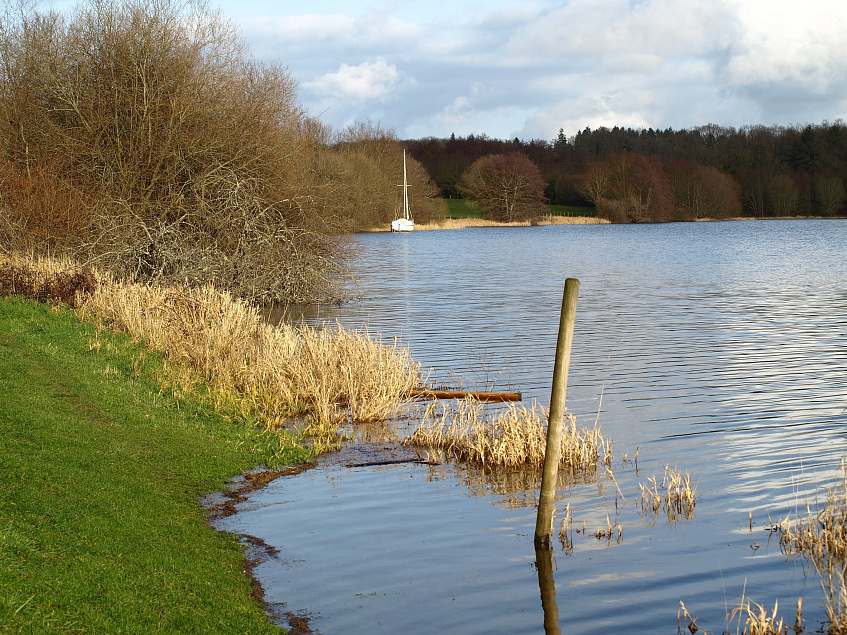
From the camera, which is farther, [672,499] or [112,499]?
[672,499]

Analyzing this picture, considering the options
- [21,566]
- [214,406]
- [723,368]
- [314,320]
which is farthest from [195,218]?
[21,566]

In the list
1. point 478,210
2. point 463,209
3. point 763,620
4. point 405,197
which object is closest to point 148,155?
point 763,620

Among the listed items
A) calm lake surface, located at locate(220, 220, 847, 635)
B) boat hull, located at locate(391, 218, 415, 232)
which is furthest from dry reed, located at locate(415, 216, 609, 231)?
calm lake surface, located at locate(220, 220, 847, 635)

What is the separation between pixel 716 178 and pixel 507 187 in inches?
1100

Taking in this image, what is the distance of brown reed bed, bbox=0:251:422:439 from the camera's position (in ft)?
39.0

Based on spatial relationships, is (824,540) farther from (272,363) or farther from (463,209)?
(463,209)

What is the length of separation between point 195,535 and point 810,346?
47.7 feet

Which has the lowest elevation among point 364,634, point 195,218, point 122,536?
point 364,634

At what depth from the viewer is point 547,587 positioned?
657 cm

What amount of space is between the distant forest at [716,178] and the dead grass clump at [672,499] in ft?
321

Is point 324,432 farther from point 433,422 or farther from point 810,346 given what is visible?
point 810,346

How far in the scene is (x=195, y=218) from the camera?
24.1m

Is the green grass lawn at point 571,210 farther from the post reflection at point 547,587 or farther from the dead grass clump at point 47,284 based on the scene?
the post reflection at point 547,587

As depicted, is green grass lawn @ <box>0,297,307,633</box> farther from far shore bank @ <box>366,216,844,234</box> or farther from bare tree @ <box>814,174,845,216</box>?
bare tree @ <box>814,174,845,216</box>
